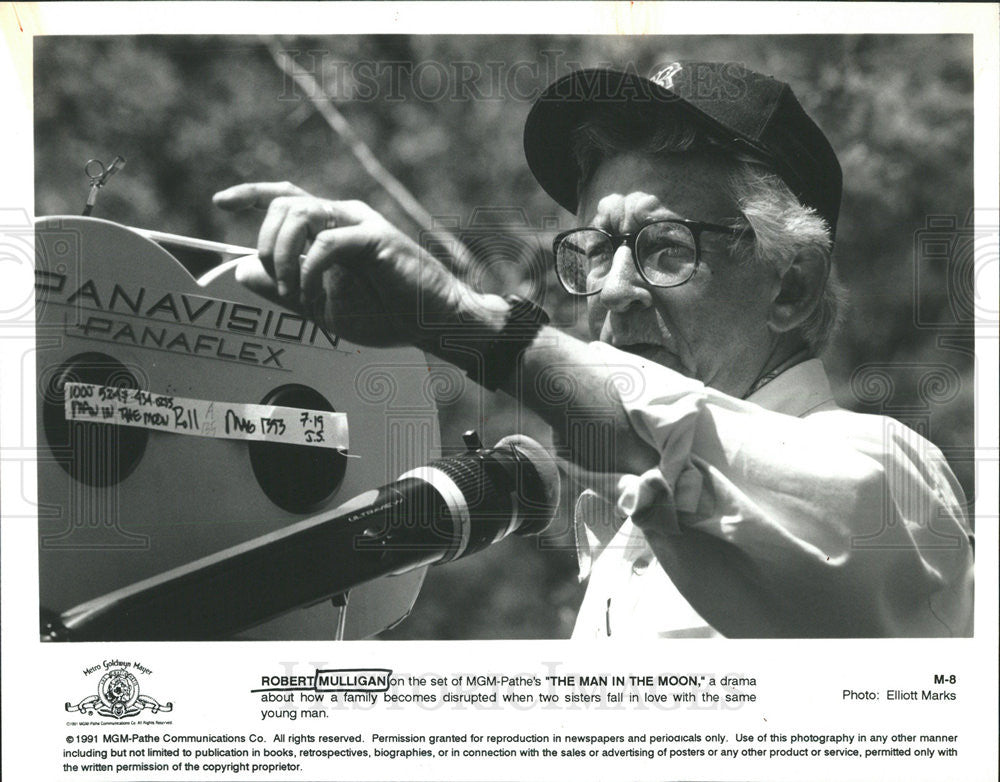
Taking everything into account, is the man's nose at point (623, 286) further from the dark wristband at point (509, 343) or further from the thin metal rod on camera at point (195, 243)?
the thin metal rod on camera at point (195, 243)

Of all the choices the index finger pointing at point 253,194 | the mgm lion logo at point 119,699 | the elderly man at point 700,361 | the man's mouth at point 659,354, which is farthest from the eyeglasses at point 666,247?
the mgm lion logo at point 119,699

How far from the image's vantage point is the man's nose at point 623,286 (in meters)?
3.09

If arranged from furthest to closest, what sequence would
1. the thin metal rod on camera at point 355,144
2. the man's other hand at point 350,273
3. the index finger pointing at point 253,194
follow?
the thin metal rod on camera at point 355,144
the index finger pointing at point 253,194
the man's other hand at point 350,273

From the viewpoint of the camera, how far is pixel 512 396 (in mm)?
3012

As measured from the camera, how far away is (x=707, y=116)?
10.2 feet

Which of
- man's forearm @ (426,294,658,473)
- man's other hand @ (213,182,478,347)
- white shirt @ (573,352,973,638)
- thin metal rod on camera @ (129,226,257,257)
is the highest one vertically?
thin metal rod on camera @ (129,226,257,257)

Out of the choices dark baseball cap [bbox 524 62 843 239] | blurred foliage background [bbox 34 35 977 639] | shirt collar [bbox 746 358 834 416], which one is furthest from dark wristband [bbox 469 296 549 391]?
shirt collar [bbox 746 358 834 416]

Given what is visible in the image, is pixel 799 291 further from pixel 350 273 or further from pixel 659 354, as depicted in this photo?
pixel 350 273

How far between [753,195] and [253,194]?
1295 millimetres

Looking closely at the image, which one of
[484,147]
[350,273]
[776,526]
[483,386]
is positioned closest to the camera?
[350,273]

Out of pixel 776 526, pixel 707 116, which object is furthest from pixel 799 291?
pixel 776 526

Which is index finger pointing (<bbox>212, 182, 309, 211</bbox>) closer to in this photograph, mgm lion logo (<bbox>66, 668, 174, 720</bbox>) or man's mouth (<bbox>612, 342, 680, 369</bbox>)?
man's mouth (<bbox>612, 342, 680, 369</bbox>)

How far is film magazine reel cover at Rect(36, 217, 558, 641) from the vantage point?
3.08 m

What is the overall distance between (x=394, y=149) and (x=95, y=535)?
1295 millimetres
